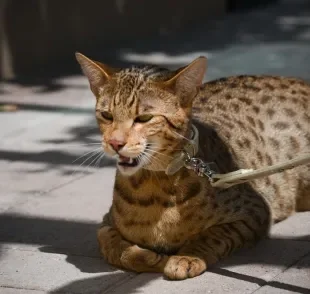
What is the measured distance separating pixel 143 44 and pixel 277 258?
7.04 meters

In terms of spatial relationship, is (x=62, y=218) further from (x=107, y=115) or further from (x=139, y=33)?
(x=139, y=33)

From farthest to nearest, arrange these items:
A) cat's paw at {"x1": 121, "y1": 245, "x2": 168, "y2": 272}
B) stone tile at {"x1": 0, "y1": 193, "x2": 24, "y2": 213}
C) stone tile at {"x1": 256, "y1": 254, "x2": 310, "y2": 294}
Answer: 1. stone tile at {"x1": 0, "y1": 193, "x2": 24, "y2": 213}
2. cat's paw at {"x1": 121, "y1": 245, "x2": 168, "y2": 272}
3. stone tile at {"x1": 256, "y1": 254, "x2": 310, "y2": 294}

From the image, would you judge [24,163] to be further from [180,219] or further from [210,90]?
[180,219]

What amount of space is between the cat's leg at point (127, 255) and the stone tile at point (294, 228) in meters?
0.93

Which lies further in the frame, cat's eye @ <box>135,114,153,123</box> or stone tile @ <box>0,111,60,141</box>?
stone tile @ <box>0,111,60,141</box>

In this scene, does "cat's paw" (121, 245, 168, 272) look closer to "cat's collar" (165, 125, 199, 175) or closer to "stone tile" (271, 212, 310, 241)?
"cat's collar" (165, 125, 199, 175)

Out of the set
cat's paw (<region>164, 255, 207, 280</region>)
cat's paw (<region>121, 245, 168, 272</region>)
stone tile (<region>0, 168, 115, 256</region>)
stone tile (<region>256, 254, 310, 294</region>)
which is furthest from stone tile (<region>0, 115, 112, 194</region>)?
→ stone tile (<region>256, 254, 310, 294</region>)

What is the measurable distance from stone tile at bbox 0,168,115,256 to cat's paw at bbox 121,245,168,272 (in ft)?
1.45

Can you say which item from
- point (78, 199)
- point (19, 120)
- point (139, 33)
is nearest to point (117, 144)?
point (78, 199)

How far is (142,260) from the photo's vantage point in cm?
604

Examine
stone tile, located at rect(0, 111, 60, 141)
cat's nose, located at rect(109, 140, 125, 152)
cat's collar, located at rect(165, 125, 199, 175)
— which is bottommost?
stone tile, located at rect(0, 111, 60, 141)

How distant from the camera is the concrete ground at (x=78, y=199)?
5934 millimetres

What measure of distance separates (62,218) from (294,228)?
1568 millimetres

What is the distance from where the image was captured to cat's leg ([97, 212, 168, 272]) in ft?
19.8
